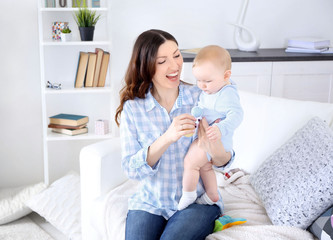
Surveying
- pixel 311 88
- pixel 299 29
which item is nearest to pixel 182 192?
pixel 311 88

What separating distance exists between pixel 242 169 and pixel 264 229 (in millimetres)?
502

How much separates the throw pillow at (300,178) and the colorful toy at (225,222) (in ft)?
0.40

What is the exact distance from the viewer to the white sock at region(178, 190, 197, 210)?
5.44 ft

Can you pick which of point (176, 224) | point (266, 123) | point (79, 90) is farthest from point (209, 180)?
point (79, 90)

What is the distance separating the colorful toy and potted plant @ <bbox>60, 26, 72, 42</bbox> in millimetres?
1586

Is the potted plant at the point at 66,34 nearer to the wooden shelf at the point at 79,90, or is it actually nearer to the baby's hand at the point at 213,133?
the wooden shelf at the point at 79,90

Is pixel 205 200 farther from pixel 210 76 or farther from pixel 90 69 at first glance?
pixel 90 69

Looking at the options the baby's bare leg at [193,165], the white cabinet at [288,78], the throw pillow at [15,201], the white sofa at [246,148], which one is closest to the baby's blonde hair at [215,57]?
the baby's bare leg at [193,165]

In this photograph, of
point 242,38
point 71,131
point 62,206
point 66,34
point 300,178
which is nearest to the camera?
point 300,178

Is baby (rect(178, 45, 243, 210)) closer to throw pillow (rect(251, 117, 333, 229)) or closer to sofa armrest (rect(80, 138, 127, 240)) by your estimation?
throw pillow (rect(251, 117, 333, 229))

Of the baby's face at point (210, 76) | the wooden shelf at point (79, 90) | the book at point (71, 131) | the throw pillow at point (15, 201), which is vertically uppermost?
the baby's face at point (210, 76)

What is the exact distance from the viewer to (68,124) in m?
2.99

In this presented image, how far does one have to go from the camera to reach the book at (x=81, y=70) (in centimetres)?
289

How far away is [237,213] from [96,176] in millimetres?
586
